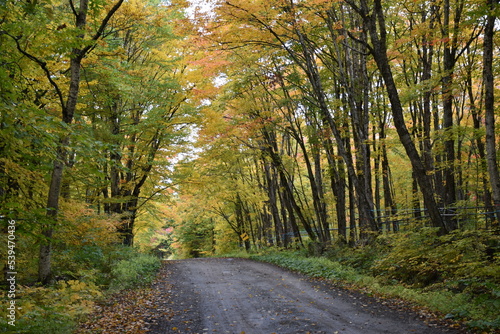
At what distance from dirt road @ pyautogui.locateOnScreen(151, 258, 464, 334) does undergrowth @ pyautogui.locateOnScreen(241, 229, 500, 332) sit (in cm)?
59

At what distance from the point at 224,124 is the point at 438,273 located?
1131 centimetres

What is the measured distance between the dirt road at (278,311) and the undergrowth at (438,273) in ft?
1.95

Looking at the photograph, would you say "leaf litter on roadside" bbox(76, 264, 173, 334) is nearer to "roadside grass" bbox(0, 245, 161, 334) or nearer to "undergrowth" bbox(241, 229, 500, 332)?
"roadside grass" bbox(0, 245, 161, 334)

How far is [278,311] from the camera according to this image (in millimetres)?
6848

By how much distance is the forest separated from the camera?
5.87 meters

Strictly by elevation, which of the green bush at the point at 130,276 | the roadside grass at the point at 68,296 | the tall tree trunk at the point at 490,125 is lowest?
Result: the green bush at the point at 130,276

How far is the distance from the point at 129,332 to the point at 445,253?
257 inches

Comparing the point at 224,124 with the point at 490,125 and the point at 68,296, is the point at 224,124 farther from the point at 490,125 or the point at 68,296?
the point at 68,296

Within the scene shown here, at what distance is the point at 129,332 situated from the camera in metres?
5.64

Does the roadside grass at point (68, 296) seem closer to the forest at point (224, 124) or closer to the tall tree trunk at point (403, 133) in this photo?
the forest at point (224, 124)

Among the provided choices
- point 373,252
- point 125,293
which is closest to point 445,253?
point 373,252

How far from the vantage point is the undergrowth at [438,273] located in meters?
5.40

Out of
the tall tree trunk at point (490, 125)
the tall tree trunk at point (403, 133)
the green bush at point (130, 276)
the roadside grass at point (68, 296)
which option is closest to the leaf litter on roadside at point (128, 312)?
the roadside grass at point (68, 296)

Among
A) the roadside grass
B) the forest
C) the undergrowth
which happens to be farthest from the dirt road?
the roadside grass
